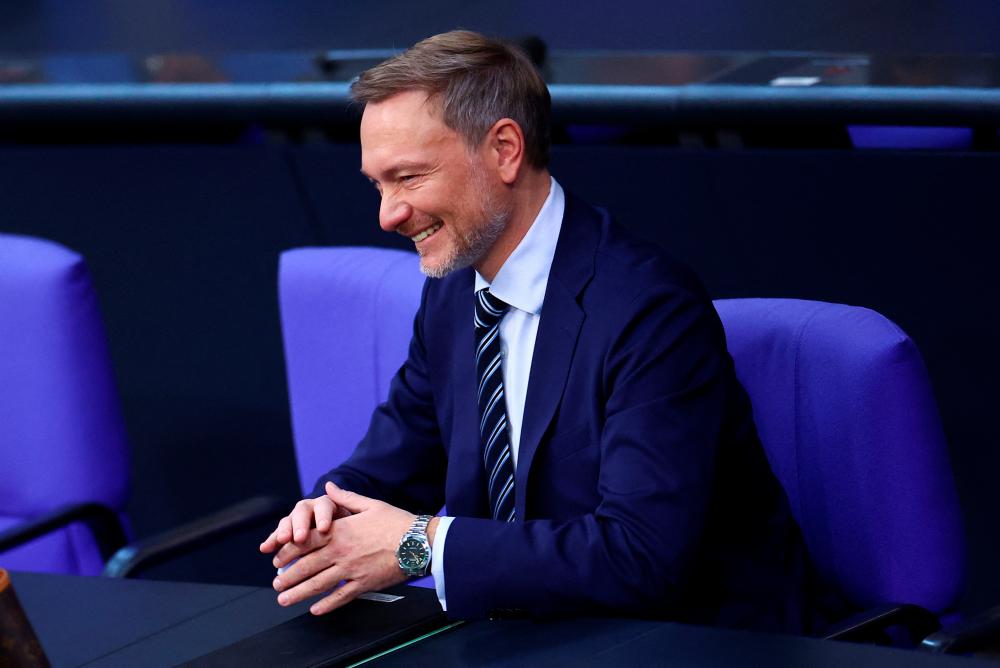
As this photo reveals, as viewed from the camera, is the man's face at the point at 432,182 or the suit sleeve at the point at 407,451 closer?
the man's face at the point at 432,182

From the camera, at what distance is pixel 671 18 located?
308 centimetres

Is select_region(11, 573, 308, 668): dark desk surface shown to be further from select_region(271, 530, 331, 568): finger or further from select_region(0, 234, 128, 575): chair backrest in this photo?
select_region(0, 234, 128, 575): chair backrest

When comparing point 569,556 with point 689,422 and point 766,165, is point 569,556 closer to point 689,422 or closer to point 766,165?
point 689,422

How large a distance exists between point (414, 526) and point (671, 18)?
176cm

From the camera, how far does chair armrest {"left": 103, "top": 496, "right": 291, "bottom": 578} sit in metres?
2.28

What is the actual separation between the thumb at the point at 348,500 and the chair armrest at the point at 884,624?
0.58m

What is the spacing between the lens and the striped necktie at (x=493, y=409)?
182 centimetres

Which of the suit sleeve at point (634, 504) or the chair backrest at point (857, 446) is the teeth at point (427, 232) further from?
the chair backrest at point (857, 446)

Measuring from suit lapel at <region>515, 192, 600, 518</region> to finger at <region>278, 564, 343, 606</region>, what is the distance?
286 millimetres

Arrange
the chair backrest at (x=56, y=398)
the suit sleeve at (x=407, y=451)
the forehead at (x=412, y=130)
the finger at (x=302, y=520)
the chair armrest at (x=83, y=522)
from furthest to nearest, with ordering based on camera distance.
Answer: the chair backrest at (x=56, y=398) → the chair armrest at (x=83, y=522) → the suit sleeve at (x=407, y=451) → the forehead at (x=412, y=130) → the finger at (x=302, y=520)

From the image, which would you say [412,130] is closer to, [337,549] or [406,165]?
[406,165]

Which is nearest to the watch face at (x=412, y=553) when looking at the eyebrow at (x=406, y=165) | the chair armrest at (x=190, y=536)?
the eyebrow at (x=406, y=165)

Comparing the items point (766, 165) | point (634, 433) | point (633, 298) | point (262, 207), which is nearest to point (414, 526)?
point (634, 433)

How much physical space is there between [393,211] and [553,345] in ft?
0.90
